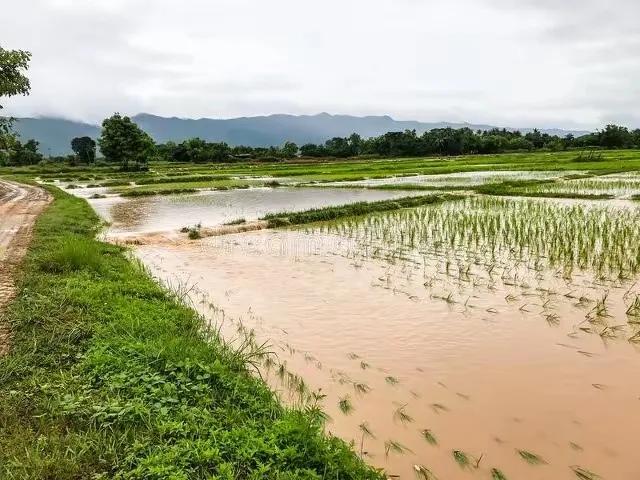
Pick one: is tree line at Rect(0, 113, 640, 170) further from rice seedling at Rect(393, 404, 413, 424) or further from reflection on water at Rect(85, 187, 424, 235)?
rice seedling at Rect(393, 404, 413, 424)

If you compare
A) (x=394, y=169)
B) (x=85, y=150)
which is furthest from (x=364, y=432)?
(x=85, y=150)

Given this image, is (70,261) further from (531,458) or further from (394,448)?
(531,458)

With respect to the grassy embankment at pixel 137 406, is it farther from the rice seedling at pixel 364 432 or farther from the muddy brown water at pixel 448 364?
the muddy brown water at pixel 448 364

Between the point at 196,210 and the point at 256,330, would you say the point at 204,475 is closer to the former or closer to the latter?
the point at 256,330

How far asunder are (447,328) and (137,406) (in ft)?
12.6

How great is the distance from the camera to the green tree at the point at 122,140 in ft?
152

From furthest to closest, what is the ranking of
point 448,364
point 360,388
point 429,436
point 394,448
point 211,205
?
point 211,205
point 448,364
point 360,388
point 429,436
point 394,448

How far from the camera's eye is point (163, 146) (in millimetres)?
76375

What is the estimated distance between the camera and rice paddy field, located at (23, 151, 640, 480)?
360 centimetres

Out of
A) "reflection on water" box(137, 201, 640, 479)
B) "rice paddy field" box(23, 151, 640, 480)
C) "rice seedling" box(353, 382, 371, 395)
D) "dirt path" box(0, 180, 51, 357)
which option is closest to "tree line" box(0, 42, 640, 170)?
"dirt path" box(0, 180, 51, 357)

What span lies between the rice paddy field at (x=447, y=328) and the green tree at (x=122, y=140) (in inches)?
1457

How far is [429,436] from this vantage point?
12.0 ft

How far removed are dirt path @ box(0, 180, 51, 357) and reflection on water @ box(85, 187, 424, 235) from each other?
7.23ft

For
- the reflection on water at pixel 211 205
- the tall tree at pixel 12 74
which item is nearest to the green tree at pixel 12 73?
the tall tree at pixel 12 74
